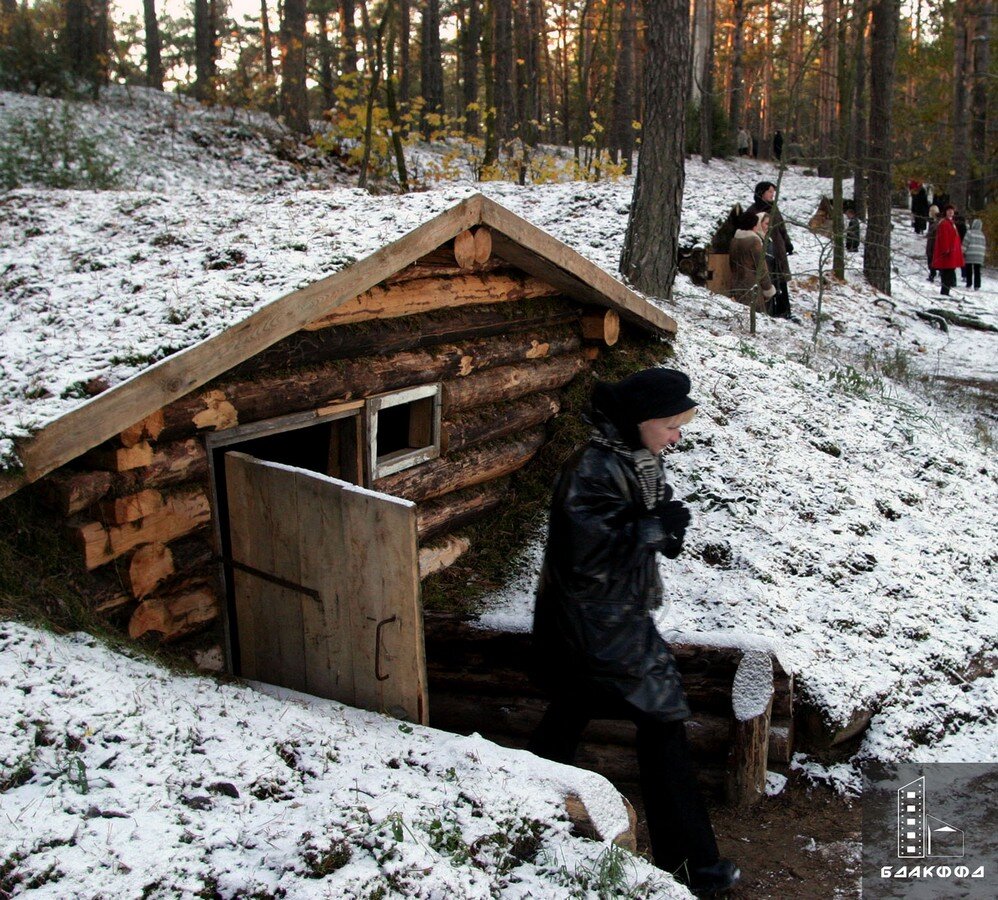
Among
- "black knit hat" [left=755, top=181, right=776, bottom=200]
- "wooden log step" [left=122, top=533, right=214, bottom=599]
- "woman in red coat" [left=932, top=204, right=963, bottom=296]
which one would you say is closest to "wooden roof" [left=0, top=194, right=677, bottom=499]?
"wooden log step" [left=122, top=533, right=214, bottom=599]

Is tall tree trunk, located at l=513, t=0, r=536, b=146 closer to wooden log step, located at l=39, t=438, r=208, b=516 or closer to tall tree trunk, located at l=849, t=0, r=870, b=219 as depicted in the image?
tall tree trunk, located at l=849, t=0, r=870, b=219

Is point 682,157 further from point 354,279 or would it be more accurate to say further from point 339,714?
point 339,714

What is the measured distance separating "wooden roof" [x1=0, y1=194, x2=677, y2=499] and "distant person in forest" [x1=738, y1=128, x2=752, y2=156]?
3239cm

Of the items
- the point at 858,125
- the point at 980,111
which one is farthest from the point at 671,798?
the point at 980,111

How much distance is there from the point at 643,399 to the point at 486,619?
1808 mm

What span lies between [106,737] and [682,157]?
8.21 m

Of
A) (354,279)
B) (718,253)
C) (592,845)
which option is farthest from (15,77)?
(592,845)

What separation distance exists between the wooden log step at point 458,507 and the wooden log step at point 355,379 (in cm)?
71

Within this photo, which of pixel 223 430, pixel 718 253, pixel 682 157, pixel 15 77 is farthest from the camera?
pixel 15 77

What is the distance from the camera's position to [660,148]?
9391 millimetres

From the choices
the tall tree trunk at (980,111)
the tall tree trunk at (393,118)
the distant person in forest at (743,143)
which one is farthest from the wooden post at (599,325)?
the distant person in forest at (743,143)

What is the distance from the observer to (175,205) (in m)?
6.71

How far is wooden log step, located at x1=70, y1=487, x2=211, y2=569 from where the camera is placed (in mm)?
3891

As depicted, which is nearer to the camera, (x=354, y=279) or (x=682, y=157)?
(x=354, y=279)
